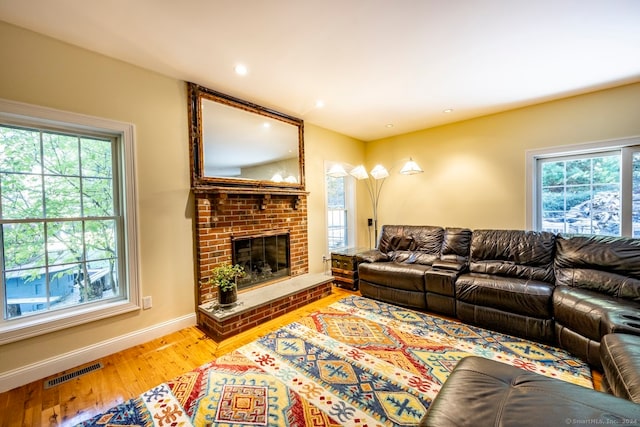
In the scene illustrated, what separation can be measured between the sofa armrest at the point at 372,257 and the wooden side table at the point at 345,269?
9 centimetres

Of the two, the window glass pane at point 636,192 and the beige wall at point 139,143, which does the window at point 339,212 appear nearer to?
the beige wall at point 139,143

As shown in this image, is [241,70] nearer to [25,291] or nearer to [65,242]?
[65,242]

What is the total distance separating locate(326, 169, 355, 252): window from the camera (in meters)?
4.54

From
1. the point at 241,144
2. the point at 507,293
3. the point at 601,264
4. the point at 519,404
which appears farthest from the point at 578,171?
the point at 241,144

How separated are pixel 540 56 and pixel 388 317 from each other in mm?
2880

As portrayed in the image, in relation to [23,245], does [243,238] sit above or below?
below

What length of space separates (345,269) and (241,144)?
90.4 inches

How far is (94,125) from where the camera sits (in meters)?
2.18

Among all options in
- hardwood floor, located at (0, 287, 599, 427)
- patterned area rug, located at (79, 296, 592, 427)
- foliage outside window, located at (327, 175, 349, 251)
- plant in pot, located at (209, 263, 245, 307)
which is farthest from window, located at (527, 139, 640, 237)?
plant in pot, located at (209, 263, 245, 307)

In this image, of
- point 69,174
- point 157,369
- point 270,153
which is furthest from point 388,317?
point 69,174

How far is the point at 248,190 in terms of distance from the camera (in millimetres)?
3119

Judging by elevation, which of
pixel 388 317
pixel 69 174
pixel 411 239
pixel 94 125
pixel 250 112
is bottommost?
pixel 388 317

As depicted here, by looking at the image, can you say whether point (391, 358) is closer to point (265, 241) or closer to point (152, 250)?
point (265, 241)

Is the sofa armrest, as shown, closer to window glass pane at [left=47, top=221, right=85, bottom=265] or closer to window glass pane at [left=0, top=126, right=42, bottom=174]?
window glass pane at [left=47, top=221, right=85, bottom=265]
